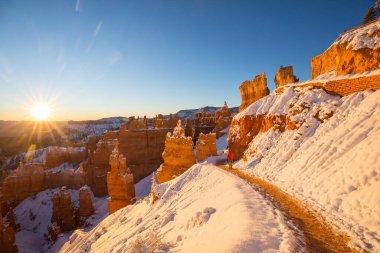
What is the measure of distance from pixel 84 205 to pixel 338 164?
1435 inches

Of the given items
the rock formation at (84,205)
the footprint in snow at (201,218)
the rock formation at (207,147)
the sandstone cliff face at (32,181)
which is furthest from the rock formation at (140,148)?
the footprint in snow at (201,218)

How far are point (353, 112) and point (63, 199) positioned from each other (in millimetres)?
38917

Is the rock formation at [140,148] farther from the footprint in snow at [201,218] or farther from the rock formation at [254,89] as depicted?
the footprint in snow at [201,218]

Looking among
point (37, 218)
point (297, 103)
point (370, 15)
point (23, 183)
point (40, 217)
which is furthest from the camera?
point (23, 183)

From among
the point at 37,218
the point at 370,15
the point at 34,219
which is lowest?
the point at 34,219

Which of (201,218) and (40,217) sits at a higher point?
(201,218)

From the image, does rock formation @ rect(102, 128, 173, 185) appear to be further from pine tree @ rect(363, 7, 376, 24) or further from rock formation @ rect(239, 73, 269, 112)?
pine tree @ rect(363, 7, 376, 24)

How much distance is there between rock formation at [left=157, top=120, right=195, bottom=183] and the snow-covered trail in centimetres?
1386

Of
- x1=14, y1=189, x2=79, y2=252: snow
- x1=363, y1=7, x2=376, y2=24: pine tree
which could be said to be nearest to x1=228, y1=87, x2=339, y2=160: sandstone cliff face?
x1=363, y1=7, x2=376, y2=24: pine tree

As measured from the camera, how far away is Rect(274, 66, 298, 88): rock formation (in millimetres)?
50781

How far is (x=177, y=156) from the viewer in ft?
81.9

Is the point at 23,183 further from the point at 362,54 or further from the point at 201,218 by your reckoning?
the point at 362,54

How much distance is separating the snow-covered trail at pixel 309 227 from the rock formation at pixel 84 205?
32632 millimetres

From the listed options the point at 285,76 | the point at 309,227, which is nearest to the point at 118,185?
the point at 309,227
